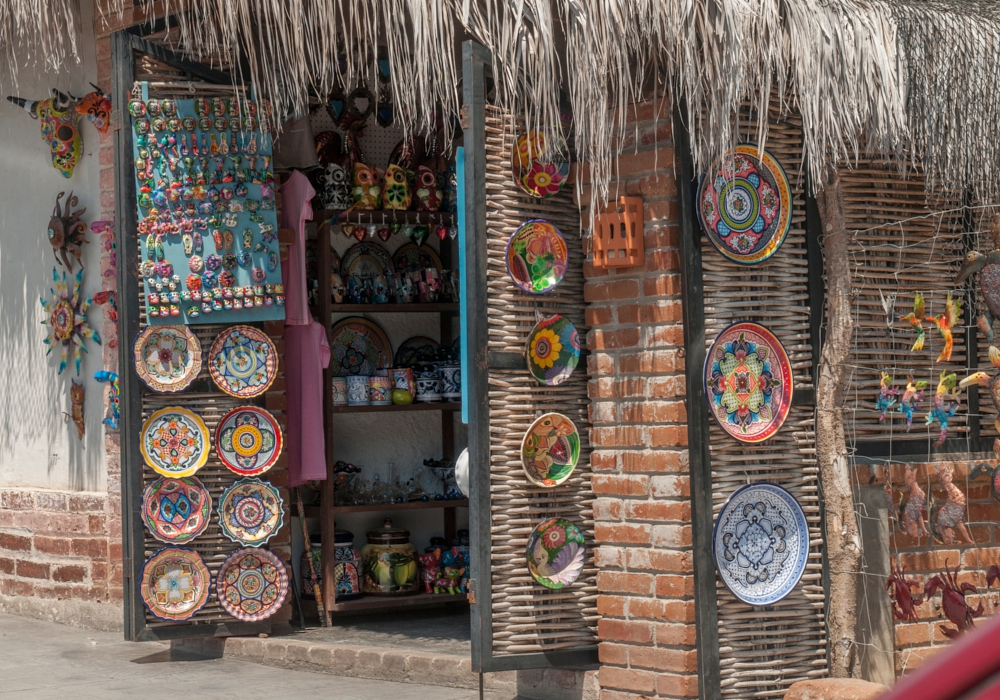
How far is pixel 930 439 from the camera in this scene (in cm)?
461

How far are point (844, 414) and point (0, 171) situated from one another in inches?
198

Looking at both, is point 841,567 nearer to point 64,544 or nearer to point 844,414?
point 844,414

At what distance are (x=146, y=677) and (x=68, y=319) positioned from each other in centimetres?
212

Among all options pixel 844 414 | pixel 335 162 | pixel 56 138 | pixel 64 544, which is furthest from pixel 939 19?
pixel 64 544

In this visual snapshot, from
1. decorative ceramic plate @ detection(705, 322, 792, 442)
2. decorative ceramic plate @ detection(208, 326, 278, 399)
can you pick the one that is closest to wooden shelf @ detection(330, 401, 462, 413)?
decorative ceramic plate @ detection(208, 326, 278, 399)

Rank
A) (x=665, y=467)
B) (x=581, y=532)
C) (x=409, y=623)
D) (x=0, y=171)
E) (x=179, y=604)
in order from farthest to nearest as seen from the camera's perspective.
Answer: (x=0, y=171)
(x=409, y=623)
(x=179, y=604)
(x=581, y=532)
(x=665, y=467)

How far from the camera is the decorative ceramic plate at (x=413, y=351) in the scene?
657 cm

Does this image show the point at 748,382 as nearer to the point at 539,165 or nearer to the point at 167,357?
the point at 539,165

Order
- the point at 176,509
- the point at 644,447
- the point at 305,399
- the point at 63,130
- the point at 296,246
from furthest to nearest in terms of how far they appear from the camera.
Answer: the point at 63,130 < the point at 305,399 < the point at 296,246 < the point at 176,509 < the point at 644,447

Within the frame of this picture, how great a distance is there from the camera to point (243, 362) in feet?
17.9

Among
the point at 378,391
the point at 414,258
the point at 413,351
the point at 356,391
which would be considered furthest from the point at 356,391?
the point at 414,258

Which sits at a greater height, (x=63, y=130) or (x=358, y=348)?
(x=63, y=130)

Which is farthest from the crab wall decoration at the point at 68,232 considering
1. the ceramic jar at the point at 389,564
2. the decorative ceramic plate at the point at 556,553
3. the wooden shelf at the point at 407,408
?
the decorative ceramic plate at the point at 556,553

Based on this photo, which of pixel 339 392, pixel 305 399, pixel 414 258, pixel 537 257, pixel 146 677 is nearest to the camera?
pixel 537 257
